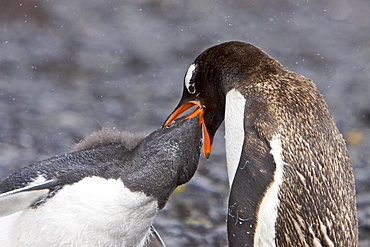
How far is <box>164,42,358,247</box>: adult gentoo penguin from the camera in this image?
2357 millimetres

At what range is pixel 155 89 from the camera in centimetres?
545

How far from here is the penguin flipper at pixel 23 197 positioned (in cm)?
263

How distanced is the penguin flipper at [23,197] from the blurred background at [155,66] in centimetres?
113

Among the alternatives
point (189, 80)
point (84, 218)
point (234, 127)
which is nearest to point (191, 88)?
point (189, 80)

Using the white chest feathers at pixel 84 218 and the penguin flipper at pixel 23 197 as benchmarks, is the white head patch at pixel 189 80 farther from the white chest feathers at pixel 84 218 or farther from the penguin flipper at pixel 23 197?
the penguin flipper at pixel 23 197

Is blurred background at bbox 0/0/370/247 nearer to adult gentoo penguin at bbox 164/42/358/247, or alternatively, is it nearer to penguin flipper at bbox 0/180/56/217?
penguin flipper at bbox 0/180/56/217

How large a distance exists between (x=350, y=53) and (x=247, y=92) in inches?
157

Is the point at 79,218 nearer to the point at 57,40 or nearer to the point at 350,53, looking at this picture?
the point at 57,40

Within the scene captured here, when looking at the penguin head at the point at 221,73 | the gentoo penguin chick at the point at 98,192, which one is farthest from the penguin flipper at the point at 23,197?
the penguin head at the point at 221,73

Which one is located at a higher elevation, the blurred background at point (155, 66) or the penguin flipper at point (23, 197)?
the blurred background at point (155, 66)

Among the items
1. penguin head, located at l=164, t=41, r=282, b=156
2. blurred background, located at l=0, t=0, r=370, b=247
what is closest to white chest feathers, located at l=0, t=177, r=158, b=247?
penguin head, located at l=164, t=41, r=282, b=156

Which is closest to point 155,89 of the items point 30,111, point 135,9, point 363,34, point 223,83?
point 30,111

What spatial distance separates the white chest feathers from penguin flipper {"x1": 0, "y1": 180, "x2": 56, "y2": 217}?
4 centimetres

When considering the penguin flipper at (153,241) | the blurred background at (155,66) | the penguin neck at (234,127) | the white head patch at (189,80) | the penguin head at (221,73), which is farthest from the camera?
the blurred background at (155,66)
